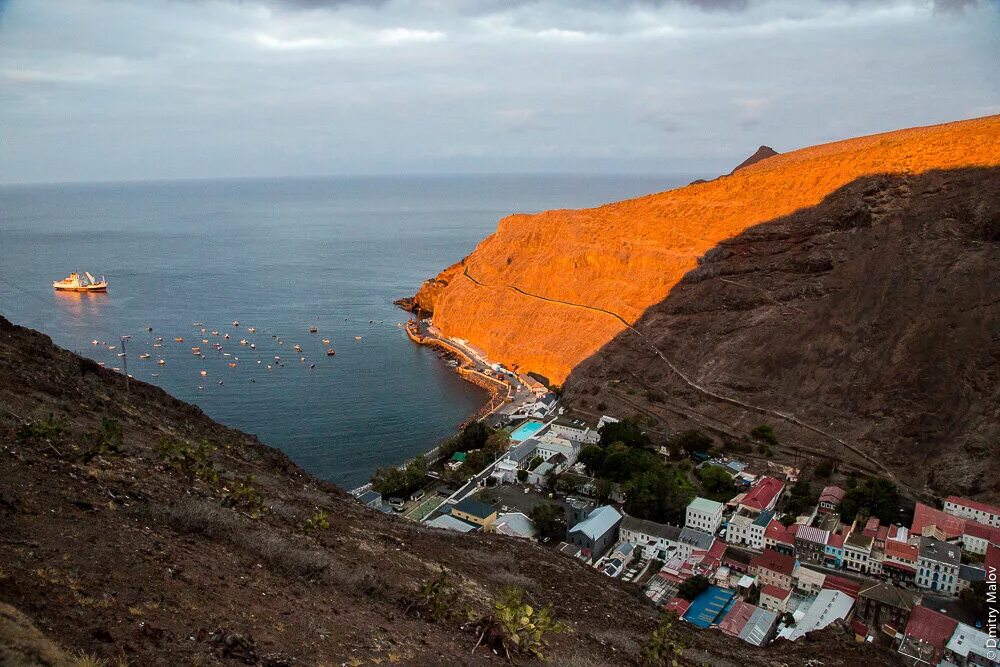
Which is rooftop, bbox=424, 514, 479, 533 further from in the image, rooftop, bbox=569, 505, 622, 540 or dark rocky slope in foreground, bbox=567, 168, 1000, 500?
dark rocky slope in foreground, bbox=567, 168, 1000, 500

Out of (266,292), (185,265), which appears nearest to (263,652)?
(266,292)

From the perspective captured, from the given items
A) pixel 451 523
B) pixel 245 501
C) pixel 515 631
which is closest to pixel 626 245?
pixel 451 523

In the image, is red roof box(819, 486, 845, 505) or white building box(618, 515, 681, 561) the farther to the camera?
red roof box(819, 486, 845, 505)

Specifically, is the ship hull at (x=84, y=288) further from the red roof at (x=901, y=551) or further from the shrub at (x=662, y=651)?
the shrub at (x=662, y=651)

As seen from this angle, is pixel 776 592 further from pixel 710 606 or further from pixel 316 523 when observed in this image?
pixel 316 523

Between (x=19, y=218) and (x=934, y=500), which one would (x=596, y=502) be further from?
(x=19, y=218)

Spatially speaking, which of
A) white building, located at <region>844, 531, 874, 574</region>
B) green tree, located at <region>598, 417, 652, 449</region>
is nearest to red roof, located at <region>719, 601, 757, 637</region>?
white building, located at <region>844, 531, 874, 574</region>

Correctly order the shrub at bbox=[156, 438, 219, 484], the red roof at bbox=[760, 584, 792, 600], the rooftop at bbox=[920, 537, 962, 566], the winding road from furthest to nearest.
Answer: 1. the winding road
2. the rooftop at bbox=[920, 537, 962, 566]
3. the red roof at bbox=[760, 584, 792, 600]
4. the shrub at bbox=[156, 438, 219, 484]
